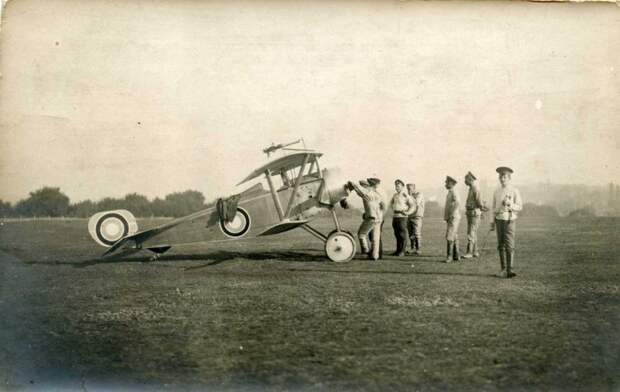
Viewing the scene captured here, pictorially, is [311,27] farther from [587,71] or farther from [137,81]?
[587,71]

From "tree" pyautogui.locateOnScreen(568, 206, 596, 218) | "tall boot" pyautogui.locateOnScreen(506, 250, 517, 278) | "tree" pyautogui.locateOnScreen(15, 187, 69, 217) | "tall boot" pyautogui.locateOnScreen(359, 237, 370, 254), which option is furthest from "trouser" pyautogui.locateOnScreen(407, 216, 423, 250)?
"tree" pyautogui.locateOnScreen(15, 187, 69, 217)

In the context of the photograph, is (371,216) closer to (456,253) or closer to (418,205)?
(456,253)

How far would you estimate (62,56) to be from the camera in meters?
6.28

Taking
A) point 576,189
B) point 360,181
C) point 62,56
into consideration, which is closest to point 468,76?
point 360,181

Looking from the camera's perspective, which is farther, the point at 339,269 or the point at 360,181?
the point at 360,181

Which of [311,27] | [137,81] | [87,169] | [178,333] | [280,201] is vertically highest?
[311,27]

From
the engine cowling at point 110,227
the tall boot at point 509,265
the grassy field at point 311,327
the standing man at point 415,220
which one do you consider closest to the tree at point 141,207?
the engine cowling at point 110,227

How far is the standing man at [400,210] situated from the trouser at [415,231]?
0.27 meters

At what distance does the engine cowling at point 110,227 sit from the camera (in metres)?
8.10

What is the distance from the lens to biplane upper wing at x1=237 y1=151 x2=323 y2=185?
7543mm

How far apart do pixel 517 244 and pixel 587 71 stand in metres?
4.44

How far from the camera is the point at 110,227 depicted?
26.7ft

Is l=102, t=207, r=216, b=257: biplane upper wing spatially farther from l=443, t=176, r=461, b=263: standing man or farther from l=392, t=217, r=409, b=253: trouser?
l=443, t=176, r=461, b=263: standing man

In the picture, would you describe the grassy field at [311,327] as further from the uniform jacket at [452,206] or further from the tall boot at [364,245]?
the tall boot at [364,245]
